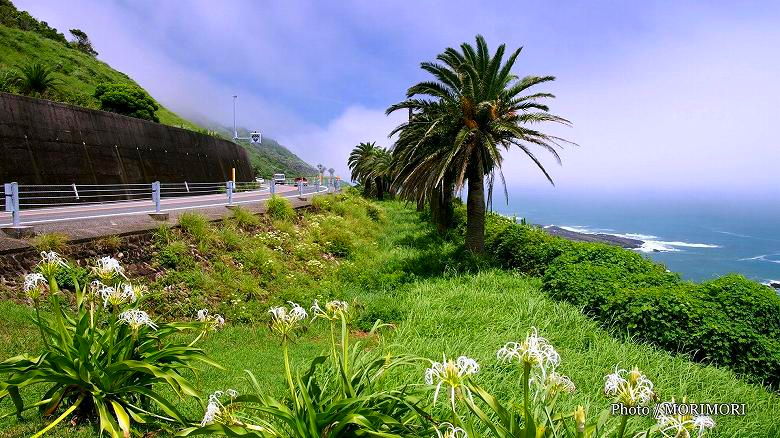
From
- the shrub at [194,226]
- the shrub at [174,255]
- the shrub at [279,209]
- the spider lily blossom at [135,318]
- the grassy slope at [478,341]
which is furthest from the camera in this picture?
→ the shrub at [279,209]

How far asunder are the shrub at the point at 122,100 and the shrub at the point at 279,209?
21.1 meters

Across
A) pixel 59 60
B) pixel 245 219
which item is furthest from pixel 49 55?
pixel 245 219

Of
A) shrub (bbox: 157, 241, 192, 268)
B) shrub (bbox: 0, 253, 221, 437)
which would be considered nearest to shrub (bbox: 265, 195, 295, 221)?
shrub (bbox: 157, 241, 192, 268)

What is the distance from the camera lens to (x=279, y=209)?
16703mm

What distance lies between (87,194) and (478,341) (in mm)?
18530

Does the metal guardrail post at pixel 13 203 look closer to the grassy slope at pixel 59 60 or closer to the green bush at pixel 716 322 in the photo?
the green bush at pixel 716 322

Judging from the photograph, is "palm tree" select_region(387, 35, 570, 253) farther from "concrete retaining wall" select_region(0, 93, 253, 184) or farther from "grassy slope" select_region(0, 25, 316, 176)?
"grassy slope" select_region(0, 25, 316, 176)

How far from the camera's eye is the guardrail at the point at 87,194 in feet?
29.1

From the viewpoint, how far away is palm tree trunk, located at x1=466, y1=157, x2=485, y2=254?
14.4 m

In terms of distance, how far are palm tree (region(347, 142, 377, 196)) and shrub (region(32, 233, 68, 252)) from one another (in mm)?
35326

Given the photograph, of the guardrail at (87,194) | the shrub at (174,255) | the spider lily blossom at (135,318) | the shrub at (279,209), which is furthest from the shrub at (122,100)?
the spider lily blossom at (135,318)

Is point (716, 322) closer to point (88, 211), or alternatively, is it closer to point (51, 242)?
point (51, 242)

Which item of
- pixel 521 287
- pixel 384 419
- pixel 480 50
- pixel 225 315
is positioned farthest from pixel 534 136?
pixel 384 419

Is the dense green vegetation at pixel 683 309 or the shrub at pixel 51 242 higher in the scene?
the shrub at pixel 51 242
